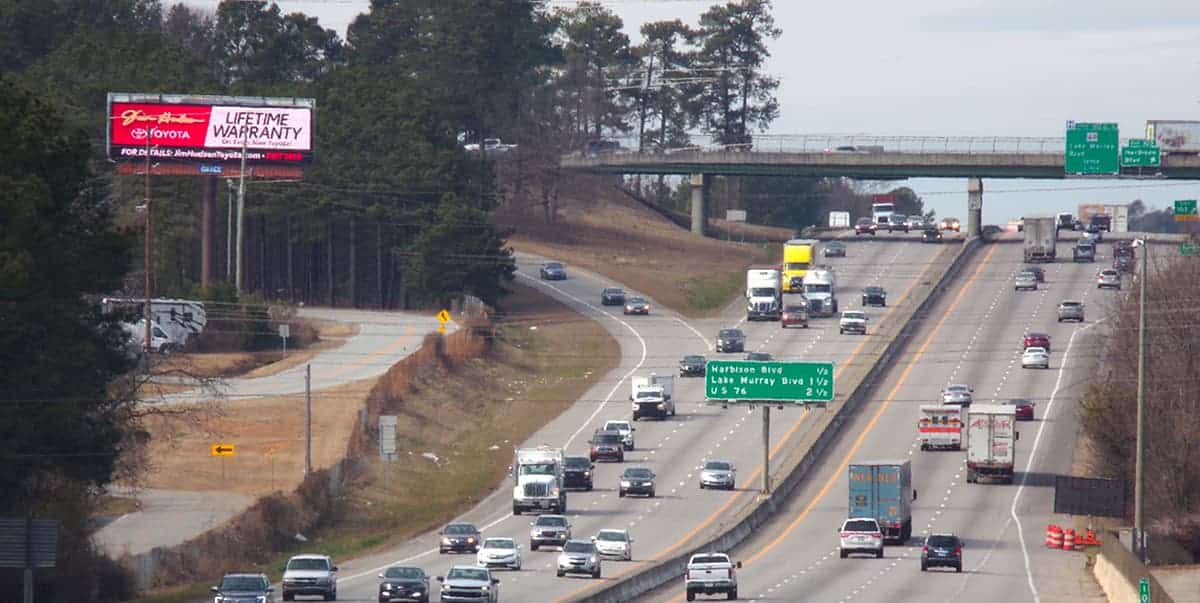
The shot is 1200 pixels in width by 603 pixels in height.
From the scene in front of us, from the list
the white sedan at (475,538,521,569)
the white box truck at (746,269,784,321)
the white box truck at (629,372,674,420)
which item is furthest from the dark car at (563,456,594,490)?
the white box truck at (746,269,784,321)

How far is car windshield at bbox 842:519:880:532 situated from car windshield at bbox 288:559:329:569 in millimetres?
21076

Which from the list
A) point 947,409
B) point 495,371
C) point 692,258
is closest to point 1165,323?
point 947,409

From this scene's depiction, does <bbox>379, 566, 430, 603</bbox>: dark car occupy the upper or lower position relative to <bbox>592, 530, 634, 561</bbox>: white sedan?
upper

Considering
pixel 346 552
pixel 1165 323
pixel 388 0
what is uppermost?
pixel 388 0

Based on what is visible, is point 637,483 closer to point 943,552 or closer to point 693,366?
point 943,552

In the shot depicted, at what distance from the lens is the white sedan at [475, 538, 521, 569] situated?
57594 mm

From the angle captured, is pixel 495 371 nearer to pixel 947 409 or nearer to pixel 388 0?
Answer: pixel 947 409

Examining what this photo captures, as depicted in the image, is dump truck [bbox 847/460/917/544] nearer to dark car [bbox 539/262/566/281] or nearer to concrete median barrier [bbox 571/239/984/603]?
concrete median barrier [bbox 571/239/984/603]

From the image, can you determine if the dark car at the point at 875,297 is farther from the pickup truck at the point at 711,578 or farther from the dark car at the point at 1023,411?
the pickup truck at the point at 711,578

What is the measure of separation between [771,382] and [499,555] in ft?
85.2

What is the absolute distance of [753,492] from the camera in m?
78.3

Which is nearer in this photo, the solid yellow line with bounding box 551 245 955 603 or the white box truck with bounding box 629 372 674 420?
the solid yellow line with bounding box 551 245 955 603

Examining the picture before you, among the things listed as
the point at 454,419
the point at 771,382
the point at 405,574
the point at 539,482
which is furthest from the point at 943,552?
the point at 454,419

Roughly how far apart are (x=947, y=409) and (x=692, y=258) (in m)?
73.2
